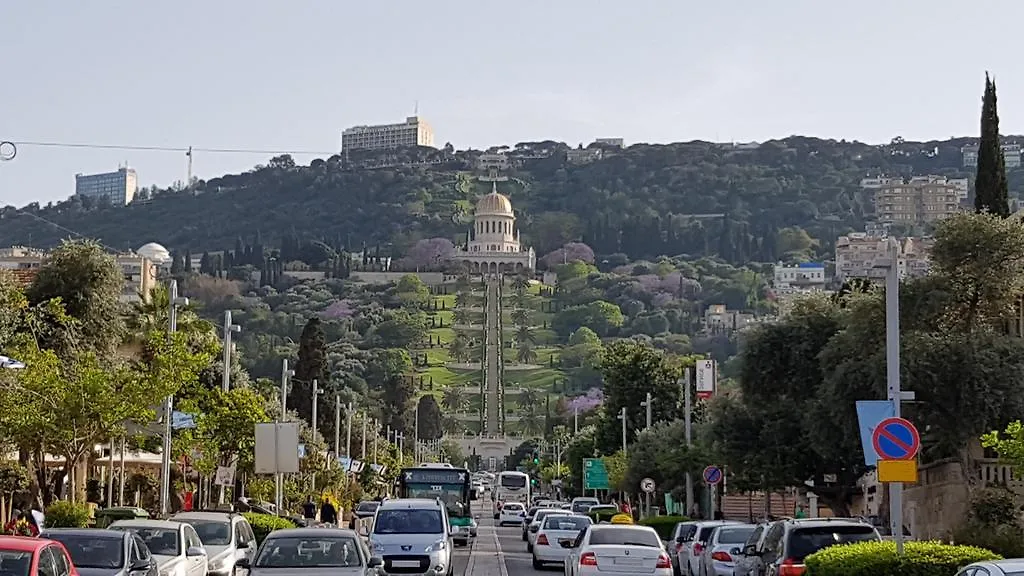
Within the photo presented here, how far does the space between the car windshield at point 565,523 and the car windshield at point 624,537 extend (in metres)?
12.6

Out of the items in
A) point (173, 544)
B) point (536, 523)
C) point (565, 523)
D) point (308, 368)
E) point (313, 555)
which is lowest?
point (536, 523)

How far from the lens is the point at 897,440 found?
69.0 feet

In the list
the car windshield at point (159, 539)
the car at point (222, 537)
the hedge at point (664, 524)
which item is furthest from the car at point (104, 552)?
the hedge at point (664, 524)

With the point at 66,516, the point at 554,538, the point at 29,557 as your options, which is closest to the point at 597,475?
the point at 554,538

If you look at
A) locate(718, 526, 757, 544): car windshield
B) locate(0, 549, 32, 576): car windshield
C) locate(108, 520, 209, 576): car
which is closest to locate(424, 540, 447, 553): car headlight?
locate(108, 520, 209, 576): car

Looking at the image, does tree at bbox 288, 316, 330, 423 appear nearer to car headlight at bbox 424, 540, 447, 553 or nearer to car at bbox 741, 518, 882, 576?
car headlight at bbox 424, 540, 447, 553

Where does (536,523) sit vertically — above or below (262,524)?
below

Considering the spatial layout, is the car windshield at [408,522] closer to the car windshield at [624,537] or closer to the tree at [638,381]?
the car windshield at [624,537]

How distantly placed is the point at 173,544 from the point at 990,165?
93.9 ft

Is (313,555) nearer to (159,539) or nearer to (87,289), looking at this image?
(159,539)

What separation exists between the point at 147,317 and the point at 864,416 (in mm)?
32597

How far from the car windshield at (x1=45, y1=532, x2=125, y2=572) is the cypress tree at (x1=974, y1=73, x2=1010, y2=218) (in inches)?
1200

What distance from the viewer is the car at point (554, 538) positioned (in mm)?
38750

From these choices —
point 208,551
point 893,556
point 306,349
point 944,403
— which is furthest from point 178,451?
point 306,349
